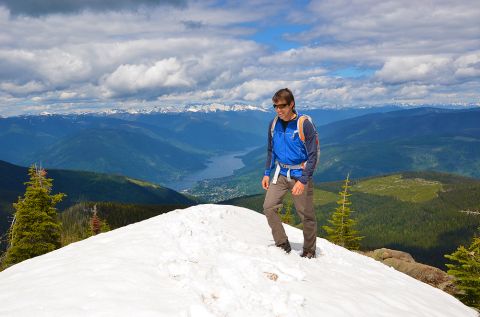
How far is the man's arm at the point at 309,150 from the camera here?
29.4 feet

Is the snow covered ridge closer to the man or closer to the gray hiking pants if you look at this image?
the gray hiking pants

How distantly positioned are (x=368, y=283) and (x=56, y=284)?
7.03 m

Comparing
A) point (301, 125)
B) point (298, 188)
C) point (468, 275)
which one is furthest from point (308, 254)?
point (468, 275)

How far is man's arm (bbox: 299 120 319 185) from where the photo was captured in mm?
8953

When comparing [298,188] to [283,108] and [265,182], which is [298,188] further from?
[283,108]

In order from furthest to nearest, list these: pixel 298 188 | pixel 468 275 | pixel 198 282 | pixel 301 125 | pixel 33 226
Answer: pixel 33 226, pixel 468 275, pixel 298 188, pixel 301 125, pixel 198 282

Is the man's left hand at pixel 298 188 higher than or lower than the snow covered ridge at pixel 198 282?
higher

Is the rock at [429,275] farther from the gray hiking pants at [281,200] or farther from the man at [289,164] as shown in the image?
the man at [289,164]

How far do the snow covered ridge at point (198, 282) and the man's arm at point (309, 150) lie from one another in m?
2.16

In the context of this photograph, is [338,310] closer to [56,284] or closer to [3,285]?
[56,284]

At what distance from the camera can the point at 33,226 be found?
102 feet

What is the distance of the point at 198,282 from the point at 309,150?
412 cm

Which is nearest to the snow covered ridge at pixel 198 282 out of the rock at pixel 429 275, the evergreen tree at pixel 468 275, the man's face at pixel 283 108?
the man's face at pixel 283 108

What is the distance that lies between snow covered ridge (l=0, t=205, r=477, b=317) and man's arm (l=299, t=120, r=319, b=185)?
2.16 m
